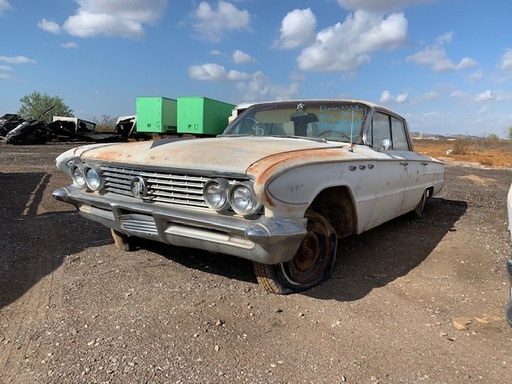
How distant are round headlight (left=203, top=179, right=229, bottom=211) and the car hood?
0.33 feet

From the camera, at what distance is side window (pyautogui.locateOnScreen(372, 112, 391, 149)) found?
4496mm

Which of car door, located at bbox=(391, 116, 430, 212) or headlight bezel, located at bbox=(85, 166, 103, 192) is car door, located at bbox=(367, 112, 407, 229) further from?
headlight bezel, located at bbox=(85, 166, 103, 192)

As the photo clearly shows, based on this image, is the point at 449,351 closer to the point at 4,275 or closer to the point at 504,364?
the point at 504,364

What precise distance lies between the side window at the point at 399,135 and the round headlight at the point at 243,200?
9.69 ft

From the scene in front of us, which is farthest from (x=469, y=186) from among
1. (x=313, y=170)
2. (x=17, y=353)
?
(x=17, y=353)

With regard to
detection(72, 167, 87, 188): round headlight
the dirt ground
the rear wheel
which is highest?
detection(72, 167, 87, 188): round headlight

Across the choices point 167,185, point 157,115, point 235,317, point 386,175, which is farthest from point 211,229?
point 157,115

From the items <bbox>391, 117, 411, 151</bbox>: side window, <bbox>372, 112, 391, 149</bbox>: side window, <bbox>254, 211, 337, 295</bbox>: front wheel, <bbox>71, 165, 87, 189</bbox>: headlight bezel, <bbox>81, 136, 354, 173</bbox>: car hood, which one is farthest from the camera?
<bbox>391, 117, 411, 151</bbox>: side window

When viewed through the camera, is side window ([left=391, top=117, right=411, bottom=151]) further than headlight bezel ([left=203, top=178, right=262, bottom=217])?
Yes

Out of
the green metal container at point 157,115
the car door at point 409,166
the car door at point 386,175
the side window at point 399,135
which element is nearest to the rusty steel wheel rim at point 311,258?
the car door at point 386,175

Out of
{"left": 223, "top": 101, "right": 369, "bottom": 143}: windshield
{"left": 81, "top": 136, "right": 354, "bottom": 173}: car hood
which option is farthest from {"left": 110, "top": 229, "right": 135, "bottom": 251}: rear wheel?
{"left": 223, "top": 101, "right": 369, "bottom": 143}: windshield

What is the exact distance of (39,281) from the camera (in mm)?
3508

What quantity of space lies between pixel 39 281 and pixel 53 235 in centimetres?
149

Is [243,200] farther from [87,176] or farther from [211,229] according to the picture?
[87,176]
